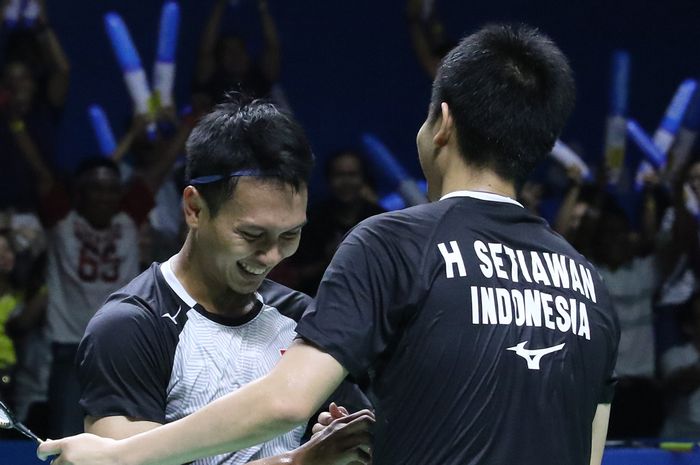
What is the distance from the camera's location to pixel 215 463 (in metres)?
2.44

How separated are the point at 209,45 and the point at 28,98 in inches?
44.4

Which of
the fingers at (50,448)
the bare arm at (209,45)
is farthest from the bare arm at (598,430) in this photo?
the bare arm at (209,45)

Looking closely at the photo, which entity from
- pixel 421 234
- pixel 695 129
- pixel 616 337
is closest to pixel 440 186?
pixel 421 234

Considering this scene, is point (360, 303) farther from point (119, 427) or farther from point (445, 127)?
point (119, 427)

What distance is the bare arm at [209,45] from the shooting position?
260 inches

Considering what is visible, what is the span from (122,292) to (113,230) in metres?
3.27

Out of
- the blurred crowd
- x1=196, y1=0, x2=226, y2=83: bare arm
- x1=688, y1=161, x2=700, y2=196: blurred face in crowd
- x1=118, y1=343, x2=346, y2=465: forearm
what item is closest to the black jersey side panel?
x1=118, y1=343, x2=346, y2=465: forearm

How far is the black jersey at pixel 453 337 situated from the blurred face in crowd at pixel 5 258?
3700 millimetres

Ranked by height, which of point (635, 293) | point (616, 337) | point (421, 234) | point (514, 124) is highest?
point (514, 124)

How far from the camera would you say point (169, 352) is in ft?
7.82

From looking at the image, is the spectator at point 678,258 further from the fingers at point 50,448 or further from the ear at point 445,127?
the fingers at point 50,448

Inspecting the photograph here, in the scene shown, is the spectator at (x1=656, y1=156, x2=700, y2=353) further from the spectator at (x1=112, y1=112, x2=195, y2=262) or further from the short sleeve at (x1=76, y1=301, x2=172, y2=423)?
the short sleeve at (x1=76, y1=301, x2=172, y2=423)

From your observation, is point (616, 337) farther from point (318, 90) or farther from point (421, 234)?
point (318, 90)

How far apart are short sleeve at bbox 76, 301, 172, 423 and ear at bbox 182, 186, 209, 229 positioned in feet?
0.79
